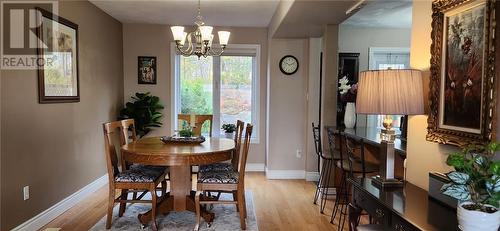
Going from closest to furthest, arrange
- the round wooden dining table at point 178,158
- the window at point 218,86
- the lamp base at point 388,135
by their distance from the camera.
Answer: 1. the lamp base at point 388,135
2. the round wooden dining table at point 178,158
3. the window at point 218,86

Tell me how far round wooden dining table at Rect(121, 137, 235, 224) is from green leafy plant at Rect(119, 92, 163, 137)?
1.61 metres

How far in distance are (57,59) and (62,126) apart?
0.70 metres

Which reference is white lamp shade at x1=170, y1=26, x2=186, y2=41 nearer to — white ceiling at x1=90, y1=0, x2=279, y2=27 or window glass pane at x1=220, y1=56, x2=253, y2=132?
white ceiling at x1=90, y1=0, x2=279, y2=27

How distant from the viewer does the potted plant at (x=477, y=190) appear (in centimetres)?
124

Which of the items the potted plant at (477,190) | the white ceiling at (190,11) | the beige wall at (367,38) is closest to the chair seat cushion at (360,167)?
the potted plant at (477,190)

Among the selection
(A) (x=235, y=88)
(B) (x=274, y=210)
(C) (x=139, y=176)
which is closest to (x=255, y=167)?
(A) (x=235, y=88)

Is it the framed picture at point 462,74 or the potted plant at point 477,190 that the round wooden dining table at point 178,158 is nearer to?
the framed picture at point 462,74

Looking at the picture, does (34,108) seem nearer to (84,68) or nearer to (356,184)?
(84,68)

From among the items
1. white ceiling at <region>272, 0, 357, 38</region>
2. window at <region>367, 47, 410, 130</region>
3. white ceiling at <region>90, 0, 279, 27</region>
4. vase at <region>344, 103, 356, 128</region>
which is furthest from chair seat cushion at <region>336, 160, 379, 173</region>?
window at <region>367, 47, 410, 130</region>

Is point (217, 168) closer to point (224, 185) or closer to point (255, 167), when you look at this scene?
point (224, 185)

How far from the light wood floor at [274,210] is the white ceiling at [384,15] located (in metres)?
2.24

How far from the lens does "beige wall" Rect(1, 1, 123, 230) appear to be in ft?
9.35

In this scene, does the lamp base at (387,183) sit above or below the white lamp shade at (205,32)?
below

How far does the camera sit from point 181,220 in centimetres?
342
